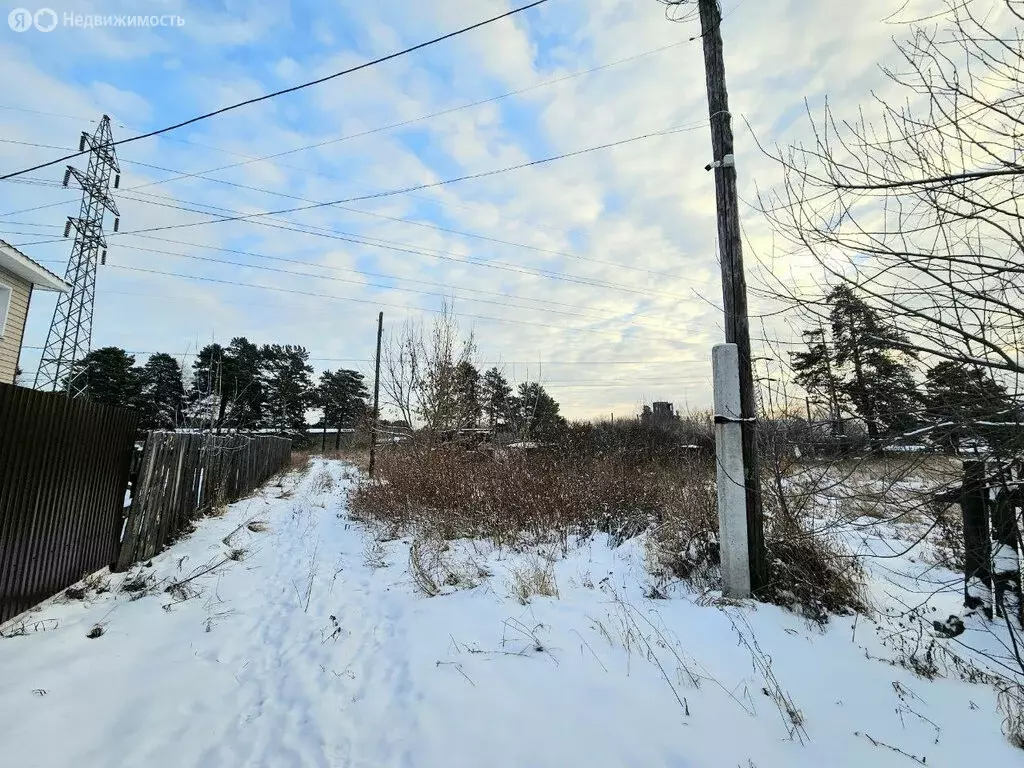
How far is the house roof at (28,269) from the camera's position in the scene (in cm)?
1013

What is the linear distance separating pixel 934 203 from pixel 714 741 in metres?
2.97

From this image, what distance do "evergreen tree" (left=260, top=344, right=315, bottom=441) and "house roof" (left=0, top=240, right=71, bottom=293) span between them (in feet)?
105

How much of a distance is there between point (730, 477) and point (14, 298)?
629 inches

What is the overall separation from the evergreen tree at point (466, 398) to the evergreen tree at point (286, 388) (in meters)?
35.1

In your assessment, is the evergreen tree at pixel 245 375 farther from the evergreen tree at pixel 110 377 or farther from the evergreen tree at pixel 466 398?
the evergreen tree at pixel 466 398

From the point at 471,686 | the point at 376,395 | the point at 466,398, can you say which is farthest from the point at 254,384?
the point at 471,686

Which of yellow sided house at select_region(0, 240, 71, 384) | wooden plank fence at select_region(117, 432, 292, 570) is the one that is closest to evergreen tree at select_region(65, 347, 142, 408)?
yellow sided house at select_region(0, 240, 71, 384)

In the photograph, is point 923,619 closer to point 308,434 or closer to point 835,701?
point 835,701

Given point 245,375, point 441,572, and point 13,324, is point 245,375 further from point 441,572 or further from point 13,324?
point 441,572

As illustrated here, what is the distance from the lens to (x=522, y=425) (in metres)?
13.3

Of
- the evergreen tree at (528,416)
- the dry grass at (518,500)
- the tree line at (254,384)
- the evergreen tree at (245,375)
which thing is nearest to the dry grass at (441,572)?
the dry grass at (518,500)

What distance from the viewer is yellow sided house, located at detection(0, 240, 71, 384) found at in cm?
1070

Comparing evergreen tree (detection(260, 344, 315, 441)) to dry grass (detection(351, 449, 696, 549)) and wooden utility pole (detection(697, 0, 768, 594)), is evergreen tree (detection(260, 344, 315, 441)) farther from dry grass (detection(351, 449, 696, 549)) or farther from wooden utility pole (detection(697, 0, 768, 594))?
wooden utility pole (detection(697, 0, 768, 594))

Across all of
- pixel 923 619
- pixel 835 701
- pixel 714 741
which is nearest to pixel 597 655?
pixel 714 741
